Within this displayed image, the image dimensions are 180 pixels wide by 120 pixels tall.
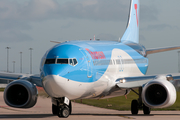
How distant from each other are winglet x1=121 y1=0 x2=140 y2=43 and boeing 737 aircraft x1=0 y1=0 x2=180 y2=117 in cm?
639

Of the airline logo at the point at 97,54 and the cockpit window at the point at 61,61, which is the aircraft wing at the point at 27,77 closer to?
the airline logo at the point at 97,54

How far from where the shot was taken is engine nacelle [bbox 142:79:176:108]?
21250 millimetres

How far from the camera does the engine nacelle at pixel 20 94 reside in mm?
22656

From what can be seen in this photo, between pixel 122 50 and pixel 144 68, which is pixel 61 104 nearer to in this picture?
pixel 122 50

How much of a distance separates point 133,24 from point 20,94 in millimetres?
16925

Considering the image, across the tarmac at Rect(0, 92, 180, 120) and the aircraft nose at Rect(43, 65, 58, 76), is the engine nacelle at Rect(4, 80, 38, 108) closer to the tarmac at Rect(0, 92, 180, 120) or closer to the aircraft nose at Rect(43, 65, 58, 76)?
the tarmac at Rect(0, 92, 180, 120)

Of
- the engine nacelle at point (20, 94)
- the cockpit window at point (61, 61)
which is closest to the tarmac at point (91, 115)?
the engine nacelle at point (20, 94)

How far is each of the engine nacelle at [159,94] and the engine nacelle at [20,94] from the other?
6149 mm

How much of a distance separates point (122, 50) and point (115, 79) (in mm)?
3291

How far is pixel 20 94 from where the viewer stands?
76.2 ft

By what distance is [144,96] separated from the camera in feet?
71.5

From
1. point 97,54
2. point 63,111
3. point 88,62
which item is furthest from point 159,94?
point 63,111

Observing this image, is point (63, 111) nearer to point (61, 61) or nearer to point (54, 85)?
point (54, 85)

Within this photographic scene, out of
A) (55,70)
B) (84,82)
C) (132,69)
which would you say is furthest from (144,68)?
(55,70)
